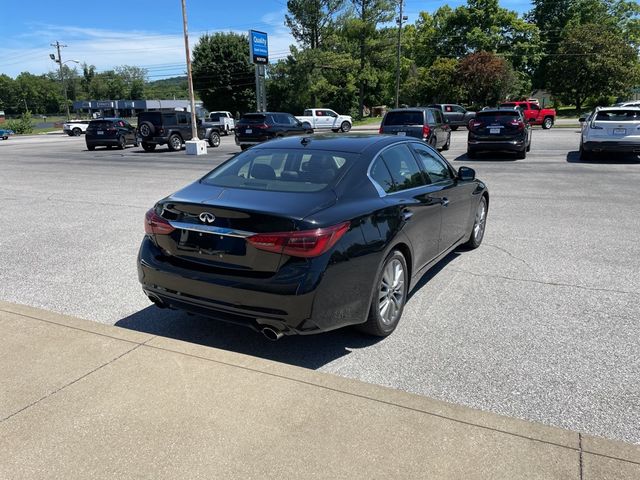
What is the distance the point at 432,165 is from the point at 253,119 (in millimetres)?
17670

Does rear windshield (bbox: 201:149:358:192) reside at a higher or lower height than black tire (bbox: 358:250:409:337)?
higher

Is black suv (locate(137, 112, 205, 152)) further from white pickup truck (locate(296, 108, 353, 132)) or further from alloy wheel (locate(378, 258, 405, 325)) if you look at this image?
alloy wheel (locate(378, 258, 405, 325))

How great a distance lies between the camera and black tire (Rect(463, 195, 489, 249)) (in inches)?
246

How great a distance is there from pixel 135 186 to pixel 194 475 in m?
11.1

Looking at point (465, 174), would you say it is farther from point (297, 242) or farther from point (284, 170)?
point (297, 242)

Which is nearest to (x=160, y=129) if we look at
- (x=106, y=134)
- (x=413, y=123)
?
(x=106, y=134)

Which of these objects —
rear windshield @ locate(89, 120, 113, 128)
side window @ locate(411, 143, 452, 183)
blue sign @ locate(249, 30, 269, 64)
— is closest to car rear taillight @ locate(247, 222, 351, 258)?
side window @ locate(411, 143, 452, 183)

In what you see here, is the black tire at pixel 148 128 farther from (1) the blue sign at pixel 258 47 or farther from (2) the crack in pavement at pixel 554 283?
(2) the crack in pavement at pixel 554 283

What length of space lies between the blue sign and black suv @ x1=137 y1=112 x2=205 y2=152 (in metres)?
13.0

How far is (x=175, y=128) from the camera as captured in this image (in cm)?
2392

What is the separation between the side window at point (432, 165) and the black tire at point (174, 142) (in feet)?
66.7

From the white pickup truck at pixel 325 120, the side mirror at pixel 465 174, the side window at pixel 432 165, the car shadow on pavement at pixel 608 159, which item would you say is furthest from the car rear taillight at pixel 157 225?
the white pickup truck at pixel 325 120

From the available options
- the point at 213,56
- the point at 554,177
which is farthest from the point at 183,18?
the point at 213,56

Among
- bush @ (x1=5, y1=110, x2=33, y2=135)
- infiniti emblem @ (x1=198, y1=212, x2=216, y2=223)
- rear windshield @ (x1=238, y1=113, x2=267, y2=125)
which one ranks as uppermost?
bush @ (x1=5, y1=110, x2=33, y2=135)
